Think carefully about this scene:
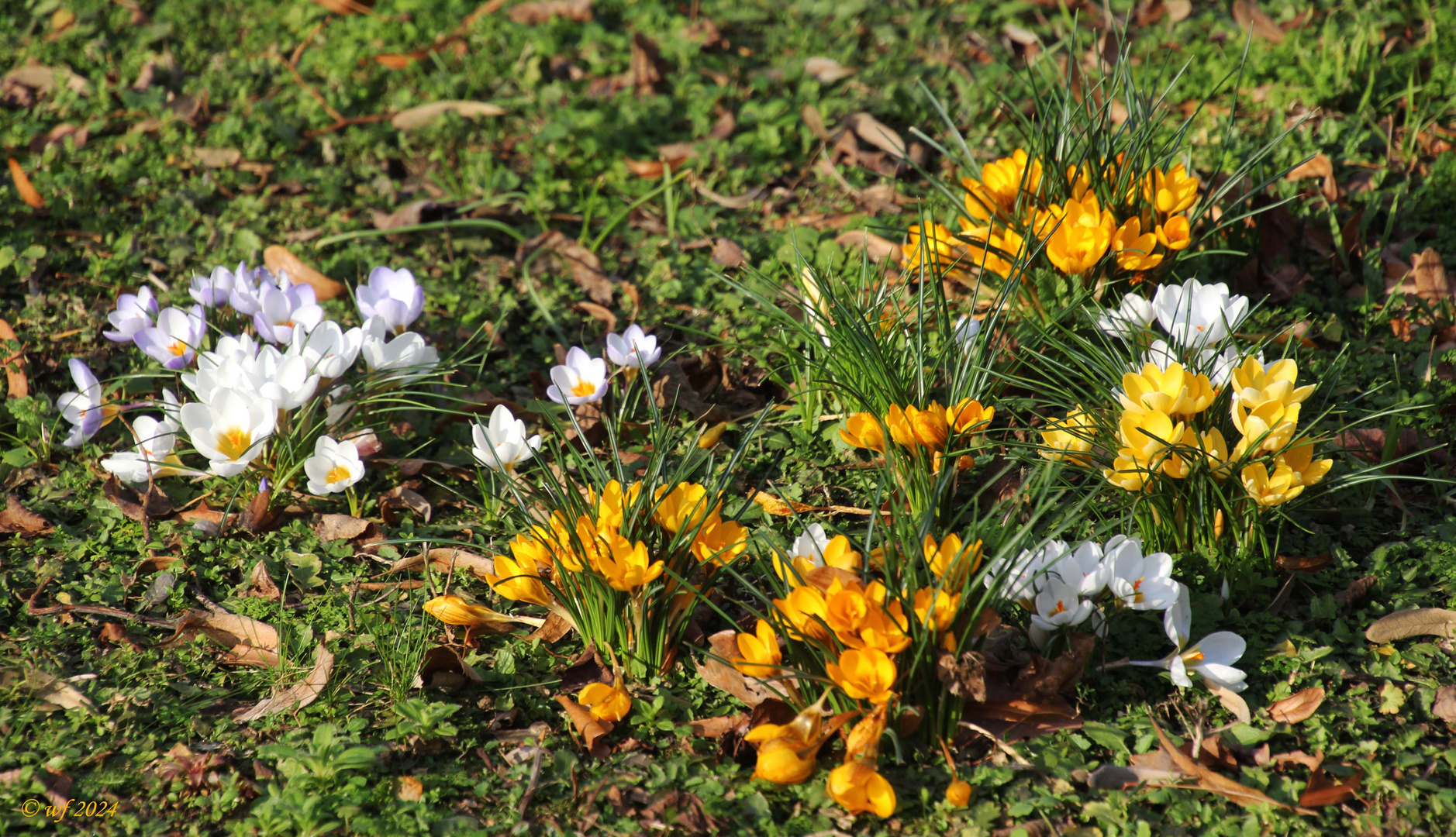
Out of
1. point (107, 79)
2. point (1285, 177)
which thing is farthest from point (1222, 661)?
point (107, 79)

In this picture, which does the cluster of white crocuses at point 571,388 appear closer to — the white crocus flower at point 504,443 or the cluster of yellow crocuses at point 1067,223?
the white crocus flower at point 504,443

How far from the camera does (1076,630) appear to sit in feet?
6.50

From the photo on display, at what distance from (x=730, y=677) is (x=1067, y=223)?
1.35 m

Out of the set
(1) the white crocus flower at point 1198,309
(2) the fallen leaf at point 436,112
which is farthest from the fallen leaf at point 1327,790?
(2) the fallen leaf at point 436,112

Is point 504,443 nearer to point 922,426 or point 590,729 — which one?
point 590,729

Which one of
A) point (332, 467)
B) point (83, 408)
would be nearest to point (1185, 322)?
point (332, 467)

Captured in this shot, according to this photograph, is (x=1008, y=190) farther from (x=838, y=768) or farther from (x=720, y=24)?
(x=720, y=24)

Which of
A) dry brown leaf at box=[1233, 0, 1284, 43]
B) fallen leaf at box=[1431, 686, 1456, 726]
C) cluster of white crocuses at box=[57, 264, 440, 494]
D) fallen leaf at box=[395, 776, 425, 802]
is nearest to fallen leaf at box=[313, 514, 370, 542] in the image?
cluster of white crocuses at box=[57, 264, 440, 494]

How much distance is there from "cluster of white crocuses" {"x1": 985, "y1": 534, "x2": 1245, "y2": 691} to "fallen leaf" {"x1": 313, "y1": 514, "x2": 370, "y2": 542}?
1.50 m

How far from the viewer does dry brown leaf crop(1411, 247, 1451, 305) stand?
2791 mm

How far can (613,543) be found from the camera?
1.91 metres

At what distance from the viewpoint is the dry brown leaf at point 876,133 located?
3607 millimetres

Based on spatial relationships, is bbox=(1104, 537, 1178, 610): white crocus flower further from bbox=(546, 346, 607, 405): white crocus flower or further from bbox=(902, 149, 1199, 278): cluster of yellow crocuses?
bbox=(546, 346, 607, 405): white crocus flower

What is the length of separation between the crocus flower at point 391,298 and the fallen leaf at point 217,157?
1.38 meters
